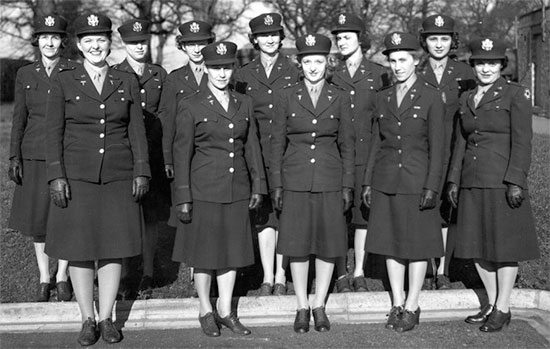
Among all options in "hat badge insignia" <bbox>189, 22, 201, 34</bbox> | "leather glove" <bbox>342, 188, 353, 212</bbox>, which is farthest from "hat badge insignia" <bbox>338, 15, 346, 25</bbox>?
"leather glove" <bbox>342, 188, 353, 212</bbox>

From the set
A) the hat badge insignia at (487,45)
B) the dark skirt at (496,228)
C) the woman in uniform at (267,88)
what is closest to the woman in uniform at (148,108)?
the woman in uniform at (267,88)

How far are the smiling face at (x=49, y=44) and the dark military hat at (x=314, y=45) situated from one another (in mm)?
2058

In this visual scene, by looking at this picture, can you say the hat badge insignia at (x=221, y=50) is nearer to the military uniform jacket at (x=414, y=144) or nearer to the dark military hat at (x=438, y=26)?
the military uniform jacket at (x=414, y=144)

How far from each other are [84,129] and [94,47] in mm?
576

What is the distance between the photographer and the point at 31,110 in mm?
5730

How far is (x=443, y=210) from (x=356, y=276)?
0.96 m

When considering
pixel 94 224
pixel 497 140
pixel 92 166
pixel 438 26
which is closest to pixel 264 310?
pixel 94 224

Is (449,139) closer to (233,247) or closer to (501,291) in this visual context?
(501,291)

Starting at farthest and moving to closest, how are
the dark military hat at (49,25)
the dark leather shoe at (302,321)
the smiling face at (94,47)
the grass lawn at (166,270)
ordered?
the grass lawn at (166,270), the dark military hat at (49,25), the dark leather shoe at (302,321), the smiling face at (94,47)

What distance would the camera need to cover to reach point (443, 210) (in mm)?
5844

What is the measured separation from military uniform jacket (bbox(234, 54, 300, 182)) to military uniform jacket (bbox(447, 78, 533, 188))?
4.98 feet

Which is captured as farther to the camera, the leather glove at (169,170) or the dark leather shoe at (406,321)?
the leather glove at (169,170)

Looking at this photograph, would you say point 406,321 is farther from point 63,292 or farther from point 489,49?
point 63,292

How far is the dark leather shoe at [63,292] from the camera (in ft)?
19.1
